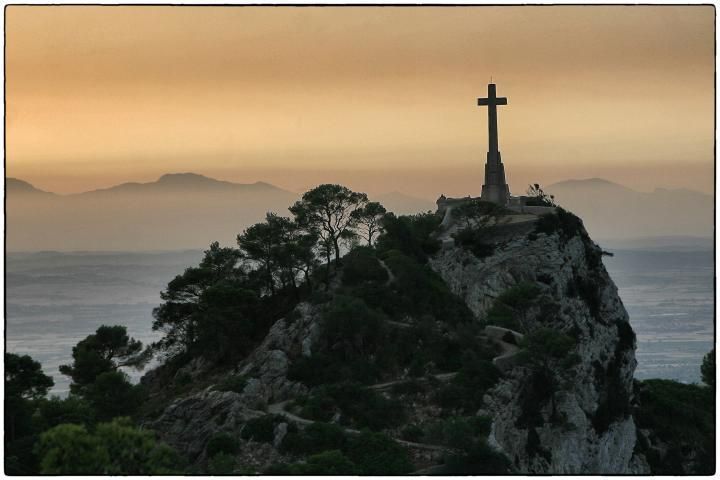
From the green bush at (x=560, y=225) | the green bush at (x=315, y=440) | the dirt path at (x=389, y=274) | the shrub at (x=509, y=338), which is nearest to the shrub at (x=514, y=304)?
the shrub at (x=509, y=338)

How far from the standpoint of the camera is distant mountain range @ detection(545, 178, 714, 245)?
404 ft

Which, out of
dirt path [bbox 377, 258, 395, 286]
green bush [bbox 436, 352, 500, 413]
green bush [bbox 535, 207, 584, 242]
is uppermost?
green bush [bbox 535, 207, 584, 242]

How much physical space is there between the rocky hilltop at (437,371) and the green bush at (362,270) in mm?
111

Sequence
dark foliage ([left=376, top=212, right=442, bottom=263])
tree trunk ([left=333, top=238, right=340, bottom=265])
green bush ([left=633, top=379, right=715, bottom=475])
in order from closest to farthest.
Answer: tree trunk ([left=333, top=238, right=340, bottom=265]) < dark foliage ([left=376, top=212, right=442, bottom=263]) < green bush ([left=633, top=379, right=715, bottom=475])

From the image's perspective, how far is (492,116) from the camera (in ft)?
395

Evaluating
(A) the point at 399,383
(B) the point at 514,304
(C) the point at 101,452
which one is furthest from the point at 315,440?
(B) the point at 514,304

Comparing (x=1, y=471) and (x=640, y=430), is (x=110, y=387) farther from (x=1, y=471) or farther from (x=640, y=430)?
(x=640, y=430)

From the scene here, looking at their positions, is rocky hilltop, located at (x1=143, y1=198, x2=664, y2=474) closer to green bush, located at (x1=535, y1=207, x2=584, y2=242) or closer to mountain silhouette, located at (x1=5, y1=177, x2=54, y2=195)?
green bush, located at (x1=535, y1=207, x2=584, y2=242)

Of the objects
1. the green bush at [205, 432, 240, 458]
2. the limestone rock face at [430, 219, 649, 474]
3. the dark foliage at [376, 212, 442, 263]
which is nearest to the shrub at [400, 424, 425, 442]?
the green bush at [205, 432, 240, 458]

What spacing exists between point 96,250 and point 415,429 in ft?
261

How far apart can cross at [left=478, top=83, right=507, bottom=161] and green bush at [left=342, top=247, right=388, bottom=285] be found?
25233 millimetres

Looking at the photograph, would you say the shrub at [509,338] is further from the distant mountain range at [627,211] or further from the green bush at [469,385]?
the distant mountain range at [627,211]

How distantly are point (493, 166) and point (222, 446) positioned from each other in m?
51.4

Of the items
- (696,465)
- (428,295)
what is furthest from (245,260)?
(696,465)
